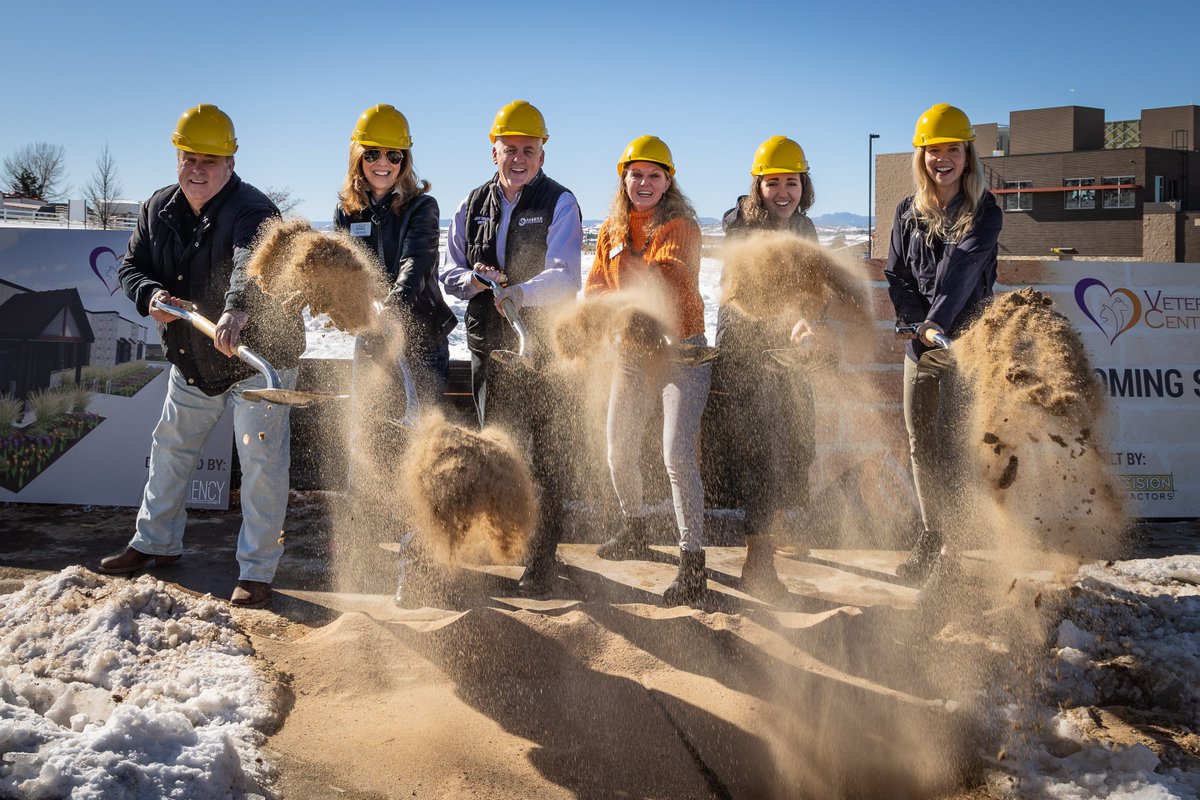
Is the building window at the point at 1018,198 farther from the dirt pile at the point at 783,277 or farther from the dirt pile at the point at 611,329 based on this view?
the dirt pile at the point at 611,329

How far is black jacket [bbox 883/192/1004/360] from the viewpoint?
373 centimetres

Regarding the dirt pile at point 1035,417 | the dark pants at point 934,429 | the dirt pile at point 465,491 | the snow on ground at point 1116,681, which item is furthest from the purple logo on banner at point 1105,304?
the dirt pile at point 465,491

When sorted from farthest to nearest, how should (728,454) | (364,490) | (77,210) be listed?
(77,210)
(728,454)
(364,490)

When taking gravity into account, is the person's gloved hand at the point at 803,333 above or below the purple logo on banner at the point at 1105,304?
below

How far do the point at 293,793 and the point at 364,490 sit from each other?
1967mm

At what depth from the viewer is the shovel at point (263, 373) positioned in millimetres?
3229

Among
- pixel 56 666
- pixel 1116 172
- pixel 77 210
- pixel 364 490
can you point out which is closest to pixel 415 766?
pixel 56 666

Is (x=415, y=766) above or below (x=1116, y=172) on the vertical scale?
below

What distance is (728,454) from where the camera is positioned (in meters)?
5.14

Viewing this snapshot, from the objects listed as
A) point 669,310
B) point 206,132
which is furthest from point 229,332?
point 669,310

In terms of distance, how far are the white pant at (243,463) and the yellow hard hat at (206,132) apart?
980 mm

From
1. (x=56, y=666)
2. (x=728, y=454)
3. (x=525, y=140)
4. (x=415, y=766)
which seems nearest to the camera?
(x=415, y=766)

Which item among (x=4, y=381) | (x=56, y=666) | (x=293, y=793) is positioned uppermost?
(x=4, y=381)

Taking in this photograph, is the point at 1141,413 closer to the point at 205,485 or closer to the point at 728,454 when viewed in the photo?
the point at 728,454
